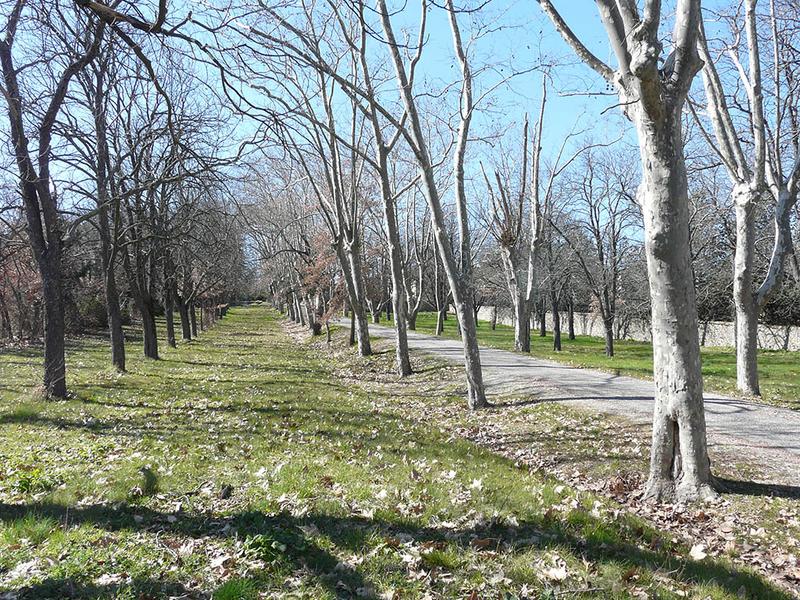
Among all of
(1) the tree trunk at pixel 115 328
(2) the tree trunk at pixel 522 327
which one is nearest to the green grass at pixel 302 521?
(1) the tree trunk at pixel 115 328

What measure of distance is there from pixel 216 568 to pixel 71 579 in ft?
3.02

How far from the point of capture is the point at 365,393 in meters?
14.0

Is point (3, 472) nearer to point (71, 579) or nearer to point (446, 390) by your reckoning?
point (71, 579)

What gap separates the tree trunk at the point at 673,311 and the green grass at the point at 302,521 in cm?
84

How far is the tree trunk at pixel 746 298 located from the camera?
12.4 m

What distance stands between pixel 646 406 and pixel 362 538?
729cm

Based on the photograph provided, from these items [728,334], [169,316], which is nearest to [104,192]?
[169,316]

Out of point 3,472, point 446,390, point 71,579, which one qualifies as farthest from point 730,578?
point 446,390

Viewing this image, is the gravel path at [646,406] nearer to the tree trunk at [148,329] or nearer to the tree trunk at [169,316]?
the tree trunk at [148,329]

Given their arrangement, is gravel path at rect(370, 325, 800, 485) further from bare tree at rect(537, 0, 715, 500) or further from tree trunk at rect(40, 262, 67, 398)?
tree trunk at rect(40, 262, 67, 398)

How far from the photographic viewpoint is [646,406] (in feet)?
32.9

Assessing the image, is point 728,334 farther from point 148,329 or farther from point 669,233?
point 669,233

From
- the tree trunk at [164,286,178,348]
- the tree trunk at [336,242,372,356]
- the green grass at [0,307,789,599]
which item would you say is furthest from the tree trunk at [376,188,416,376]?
the tree trunk at [164,286,178,348]

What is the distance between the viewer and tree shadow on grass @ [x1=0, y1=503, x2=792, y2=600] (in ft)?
12.9
